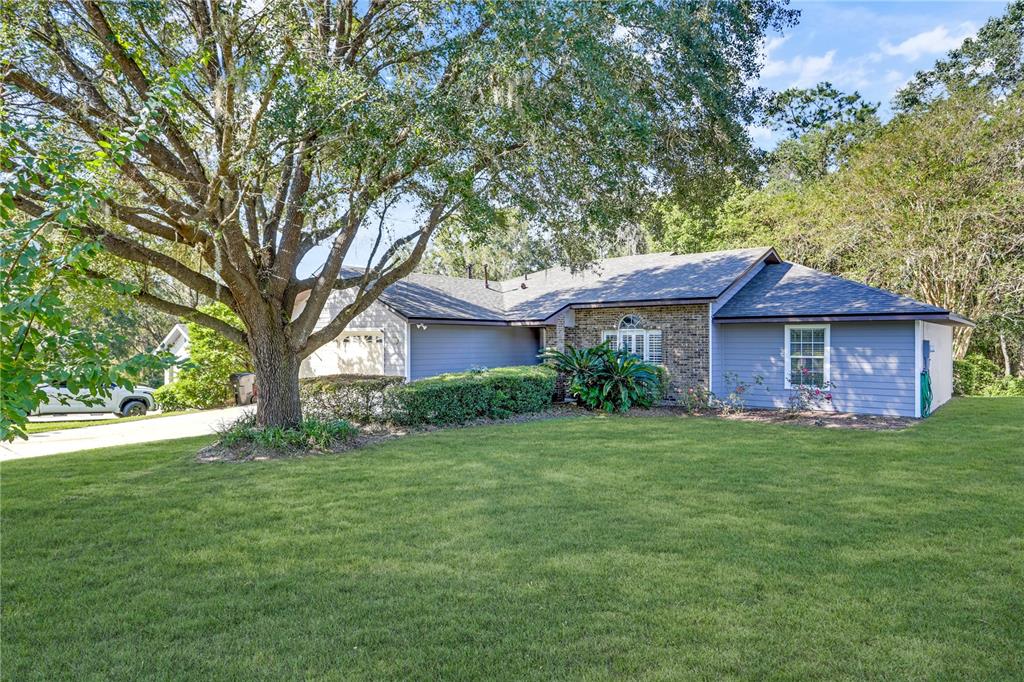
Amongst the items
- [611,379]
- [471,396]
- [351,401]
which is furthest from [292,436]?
[611,379]

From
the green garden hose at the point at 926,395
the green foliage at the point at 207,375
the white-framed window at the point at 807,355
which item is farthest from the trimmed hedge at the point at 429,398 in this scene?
the green garden hose at the point at 926,395

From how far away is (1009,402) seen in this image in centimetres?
1523

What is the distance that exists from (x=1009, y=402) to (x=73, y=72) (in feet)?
67.9

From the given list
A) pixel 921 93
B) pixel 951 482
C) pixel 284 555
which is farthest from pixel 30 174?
pixel 921 93

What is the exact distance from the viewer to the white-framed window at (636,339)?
1492 cm

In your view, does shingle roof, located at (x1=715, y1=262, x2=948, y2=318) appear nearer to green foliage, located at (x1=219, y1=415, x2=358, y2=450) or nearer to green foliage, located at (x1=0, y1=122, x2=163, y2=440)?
green foliage, located at (x1=219, y1=415, x2=358, y2=450)

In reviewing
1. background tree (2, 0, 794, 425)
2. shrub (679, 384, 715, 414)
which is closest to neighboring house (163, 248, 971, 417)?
shrub (679, 384, 715, 414)

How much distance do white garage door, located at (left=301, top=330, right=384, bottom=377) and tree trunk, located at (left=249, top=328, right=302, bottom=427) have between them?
576 centimetres

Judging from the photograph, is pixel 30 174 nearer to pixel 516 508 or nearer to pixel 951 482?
pixel 516 508

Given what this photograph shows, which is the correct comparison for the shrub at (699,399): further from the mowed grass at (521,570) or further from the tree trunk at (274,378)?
the tree trunk at (274,378)

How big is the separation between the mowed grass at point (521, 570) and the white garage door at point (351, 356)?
317 inches

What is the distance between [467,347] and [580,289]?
3848 mm

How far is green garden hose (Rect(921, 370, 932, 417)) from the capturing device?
1248 centimetres

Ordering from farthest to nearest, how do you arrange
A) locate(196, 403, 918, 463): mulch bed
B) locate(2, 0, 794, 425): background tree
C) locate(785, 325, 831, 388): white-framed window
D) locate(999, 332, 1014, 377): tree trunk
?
locate(999, 332, 1014, 377): tree trunk, locate(785, 325, 831, 388): white-framed window, locate(196, 403, 918, 463): mulch bed, locate(2, 0, 794, 425): background tree
